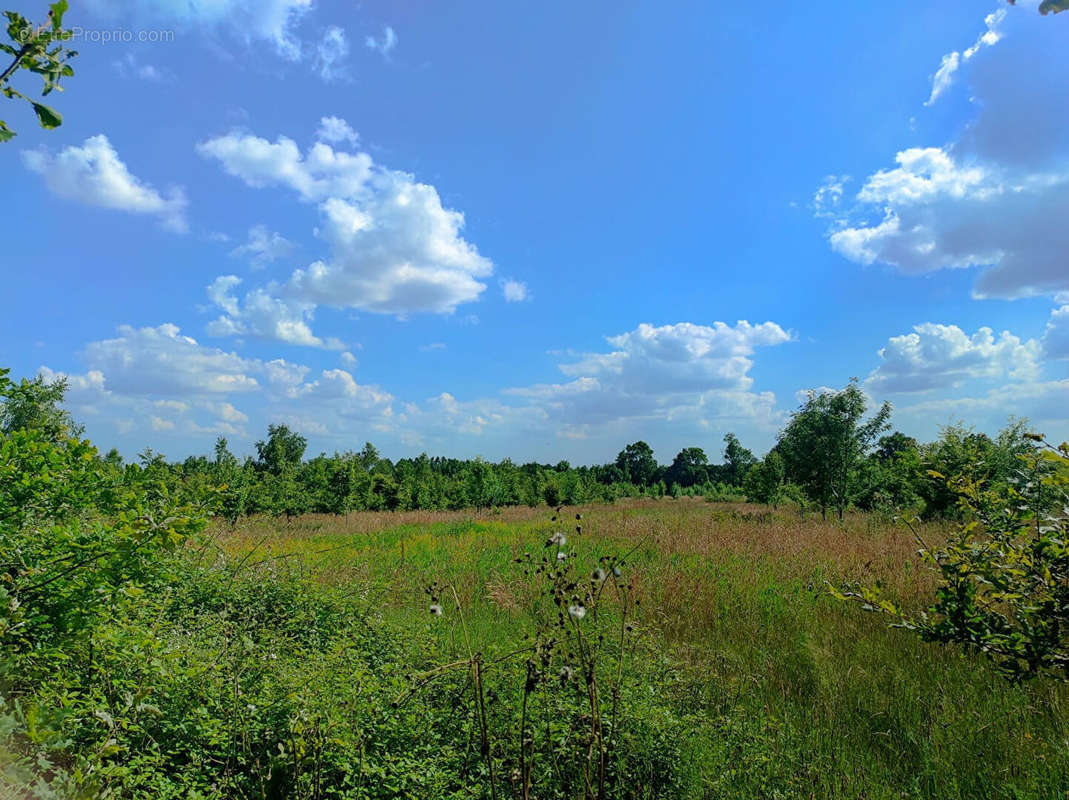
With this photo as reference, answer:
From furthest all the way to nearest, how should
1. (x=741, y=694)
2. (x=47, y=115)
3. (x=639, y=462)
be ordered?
(x=639, y=462), (x=741, y=694), (x=47, y=115)

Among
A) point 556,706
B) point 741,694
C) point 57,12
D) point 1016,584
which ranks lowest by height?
point 741,694

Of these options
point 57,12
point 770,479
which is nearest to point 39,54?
point 57,12

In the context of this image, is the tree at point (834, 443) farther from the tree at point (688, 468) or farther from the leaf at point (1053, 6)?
the tree at point (688, 468)

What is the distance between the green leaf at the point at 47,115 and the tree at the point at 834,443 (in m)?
22.7

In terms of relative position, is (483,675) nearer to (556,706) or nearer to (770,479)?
(556,706)

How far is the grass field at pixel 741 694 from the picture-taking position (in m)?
2.96

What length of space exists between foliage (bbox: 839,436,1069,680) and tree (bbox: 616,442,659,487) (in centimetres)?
7968

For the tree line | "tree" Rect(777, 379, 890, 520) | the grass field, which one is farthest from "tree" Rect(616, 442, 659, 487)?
the grass field

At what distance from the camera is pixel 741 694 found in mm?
4172

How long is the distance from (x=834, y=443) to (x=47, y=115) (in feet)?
75.8

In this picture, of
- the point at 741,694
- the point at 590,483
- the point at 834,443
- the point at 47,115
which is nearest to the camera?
the point at 47,115

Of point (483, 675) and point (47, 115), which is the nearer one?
point (47, 115)

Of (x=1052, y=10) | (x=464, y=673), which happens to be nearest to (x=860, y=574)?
(x=464, y=673)

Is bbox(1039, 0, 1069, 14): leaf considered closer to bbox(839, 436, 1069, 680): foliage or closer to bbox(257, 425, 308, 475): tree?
bbox(839, 436, 1069, 680): foliage
